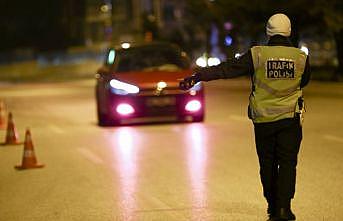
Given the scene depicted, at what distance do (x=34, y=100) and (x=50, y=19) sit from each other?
54979mm

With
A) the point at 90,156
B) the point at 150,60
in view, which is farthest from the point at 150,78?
the point at 90,156

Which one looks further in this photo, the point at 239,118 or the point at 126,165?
the point at 239,118

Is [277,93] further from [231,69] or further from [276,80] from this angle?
[231,69]

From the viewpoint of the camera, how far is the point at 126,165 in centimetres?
1124

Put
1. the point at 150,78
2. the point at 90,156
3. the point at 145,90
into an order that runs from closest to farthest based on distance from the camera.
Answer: the point at 90,156 → the point at 145,90 → the point at 150,78

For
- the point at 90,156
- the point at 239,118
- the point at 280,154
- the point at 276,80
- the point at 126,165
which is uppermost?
the point at 276,80

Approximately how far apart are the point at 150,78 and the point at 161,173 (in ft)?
19.2

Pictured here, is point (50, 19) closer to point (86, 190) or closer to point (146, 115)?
point (146, 115)

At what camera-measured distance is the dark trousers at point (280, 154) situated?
6.80 metres

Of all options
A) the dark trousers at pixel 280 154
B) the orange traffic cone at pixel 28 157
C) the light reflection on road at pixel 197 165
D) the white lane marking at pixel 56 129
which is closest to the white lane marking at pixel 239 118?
the light reflection on road at pixel 197 165

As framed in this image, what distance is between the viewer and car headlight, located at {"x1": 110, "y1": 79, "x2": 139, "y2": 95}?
1602cm

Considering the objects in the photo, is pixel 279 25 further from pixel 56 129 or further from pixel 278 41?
pixel 56 129

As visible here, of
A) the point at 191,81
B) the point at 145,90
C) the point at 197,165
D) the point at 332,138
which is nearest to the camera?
the point at 191,81

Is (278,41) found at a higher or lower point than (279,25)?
lower
